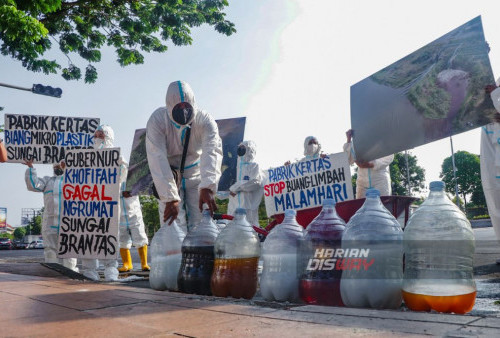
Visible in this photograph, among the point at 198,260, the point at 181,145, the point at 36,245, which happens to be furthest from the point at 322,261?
the point at 36,245

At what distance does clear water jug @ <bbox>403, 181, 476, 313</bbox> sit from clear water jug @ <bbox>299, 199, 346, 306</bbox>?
46 centimetres

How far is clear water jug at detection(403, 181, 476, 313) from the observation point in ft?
8.20

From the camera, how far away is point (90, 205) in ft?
20.1

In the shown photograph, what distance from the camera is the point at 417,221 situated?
2678 millimetres

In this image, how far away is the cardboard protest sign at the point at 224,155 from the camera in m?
7.40

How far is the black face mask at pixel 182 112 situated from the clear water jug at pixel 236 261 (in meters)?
1.22

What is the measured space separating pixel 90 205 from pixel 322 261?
4122 millimetres

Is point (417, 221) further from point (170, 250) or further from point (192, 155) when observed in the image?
point (192, 155)

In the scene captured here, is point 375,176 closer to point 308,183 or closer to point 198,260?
point 308,183

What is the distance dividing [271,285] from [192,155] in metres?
1.95

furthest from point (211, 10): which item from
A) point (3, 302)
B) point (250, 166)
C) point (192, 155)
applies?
point (3, 302)

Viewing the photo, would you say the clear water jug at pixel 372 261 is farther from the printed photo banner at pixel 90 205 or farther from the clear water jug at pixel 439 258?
the printed photo banner at pixel 90 205

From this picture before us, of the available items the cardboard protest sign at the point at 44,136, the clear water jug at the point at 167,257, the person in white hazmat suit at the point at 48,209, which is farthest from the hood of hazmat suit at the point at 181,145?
the cardboard protest sign at the point at 44,136

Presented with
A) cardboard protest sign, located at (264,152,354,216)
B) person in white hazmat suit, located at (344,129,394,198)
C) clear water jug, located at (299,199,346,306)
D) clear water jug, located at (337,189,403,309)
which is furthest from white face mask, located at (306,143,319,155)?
clear water jug, located at (337,189,403,309)
